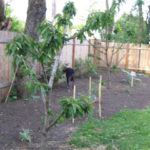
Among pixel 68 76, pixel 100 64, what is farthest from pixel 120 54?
pixel 68 76

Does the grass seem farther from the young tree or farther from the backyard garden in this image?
the young tree

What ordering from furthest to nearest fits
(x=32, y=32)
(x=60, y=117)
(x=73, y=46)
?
(x=73, y=46)
(x=32, y=32)
(x=60, y=117)

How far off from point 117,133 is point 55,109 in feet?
6.93

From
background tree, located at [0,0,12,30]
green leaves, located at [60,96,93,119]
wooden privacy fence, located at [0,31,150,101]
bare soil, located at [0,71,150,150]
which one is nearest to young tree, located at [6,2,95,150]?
green leaves, located at [60,96,93,119]

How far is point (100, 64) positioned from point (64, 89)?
773 centimetres

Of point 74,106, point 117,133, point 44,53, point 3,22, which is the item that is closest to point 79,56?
point 3,22

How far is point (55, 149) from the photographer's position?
419 centimetres

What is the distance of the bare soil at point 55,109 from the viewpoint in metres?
4.37

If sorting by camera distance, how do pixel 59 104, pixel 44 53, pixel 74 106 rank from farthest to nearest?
1. pixel 59 104
2. pixel 44 53
3. pixel 74 106

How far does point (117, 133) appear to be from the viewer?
4.97 meters

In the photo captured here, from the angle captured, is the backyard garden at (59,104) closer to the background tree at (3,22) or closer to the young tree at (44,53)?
the young tree at (44,53)

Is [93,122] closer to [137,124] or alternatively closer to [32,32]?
[137,124]

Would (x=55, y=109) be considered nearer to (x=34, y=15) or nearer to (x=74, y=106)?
(x=34, y=15)

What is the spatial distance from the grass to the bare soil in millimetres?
249
